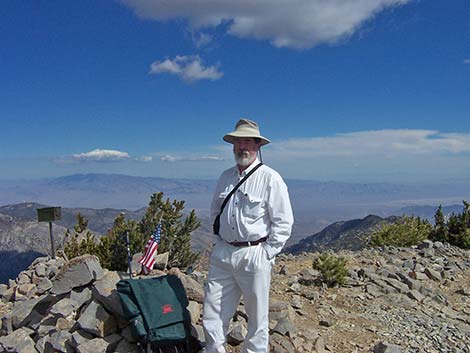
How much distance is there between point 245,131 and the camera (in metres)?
4.71

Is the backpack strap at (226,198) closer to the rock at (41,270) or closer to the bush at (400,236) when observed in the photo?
the rock at (41,270)

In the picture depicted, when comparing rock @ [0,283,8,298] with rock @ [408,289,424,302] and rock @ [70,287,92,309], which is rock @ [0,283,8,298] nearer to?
rock @ [70,287,92,309]

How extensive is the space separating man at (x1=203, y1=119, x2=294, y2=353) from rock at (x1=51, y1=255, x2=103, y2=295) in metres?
2.71

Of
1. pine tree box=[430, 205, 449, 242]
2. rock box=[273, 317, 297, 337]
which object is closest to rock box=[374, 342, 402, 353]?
rock box=[273, 317, 297, 337]

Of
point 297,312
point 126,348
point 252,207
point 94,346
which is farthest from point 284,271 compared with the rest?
point 252,207

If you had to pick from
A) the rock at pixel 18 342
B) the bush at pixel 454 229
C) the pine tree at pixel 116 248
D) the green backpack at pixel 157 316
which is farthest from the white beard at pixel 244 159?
the bush at pixel 454 229

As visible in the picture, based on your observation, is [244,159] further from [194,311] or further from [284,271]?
[284,271]

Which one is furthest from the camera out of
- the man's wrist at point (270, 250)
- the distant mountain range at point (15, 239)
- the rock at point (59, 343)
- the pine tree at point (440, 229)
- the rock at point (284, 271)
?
the distant mountain range at point (15, 239)

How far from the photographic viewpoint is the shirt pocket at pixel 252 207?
15.1 ft

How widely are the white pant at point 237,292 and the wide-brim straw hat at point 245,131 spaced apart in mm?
1264

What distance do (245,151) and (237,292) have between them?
1742 mm

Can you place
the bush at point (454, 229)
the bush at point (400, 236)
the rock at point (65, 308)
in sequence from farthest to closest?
the bush at point (454, 229) < the bush at point (400, 236) < the rock at point (65, 308)

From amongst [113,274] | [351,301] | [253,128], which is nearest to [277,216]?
[253,128]

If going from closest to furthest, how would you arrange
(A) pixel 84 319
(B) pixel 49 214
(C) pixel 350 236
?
(A) pixel 84 319, (B) pixel 49 214, (C) pixel 350 236
